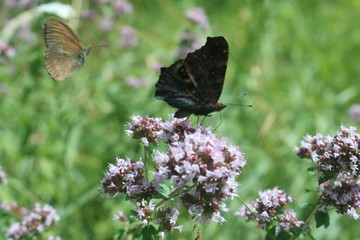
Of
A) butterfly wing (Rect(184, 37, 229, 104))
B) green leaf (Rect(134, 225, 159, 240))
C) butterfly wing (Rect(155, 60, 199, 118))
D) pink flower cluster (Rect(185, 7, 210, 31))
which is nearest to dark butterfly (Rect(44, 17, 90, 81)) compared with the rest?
butterfly wing (Rect(155, 60, 199, 118))

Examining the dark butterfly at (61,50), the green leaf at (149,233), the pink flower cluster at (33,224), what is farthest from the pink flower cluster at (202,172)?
the dark butterfly at (61,50)

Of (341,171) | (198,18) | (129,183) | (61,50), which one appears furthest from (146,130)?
(198,18)

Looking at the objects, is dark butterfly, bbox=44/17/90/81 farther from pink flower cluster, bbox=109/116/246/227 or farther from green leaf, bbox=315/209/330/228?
green leaf, bbox=315/209/330/228

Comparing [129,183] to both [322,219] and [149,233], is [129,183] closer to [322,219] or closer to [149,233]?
[149,233]

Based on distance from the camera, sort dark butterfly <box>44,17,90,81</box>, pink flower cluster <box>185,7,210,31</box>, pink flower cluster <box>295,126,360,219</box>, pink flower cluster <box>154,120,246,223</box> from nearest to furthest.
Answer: pink flower cluster <box>154,120,246,223</box> < pink flower cluster <box>295,126,360,219</box> < dark butterfly <box>44,17,90,81</box> < pink flower cluster <box>185,7,210,31</box>

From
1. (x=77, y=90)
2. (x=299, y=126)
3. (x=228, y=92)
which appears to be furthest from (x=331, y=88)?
(x=77, y=90)

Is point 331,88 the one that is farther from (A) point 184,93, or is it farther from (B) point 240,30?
(A) point 184,93

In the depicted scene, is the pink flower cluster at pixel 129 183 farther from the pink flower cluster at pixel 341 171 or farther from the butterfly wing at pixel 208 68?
the pink flower cluster at pixel 341 171
